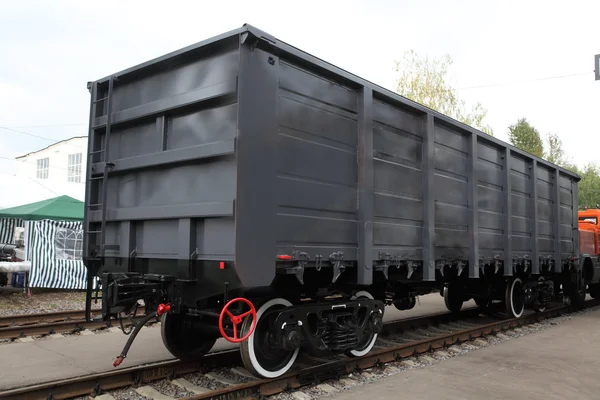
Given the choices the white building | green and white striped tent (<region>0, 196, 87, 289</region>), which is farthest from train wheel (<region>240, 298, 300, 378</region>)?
the white building

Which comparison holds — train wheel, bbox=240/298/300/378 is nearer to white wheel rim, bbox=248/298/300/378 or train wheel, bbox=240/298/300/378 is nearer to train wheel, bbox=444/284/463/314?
white wheel rim, bbox=248/298/300/378

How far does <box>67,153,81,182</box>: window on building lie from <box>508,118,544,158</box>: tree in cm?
4228

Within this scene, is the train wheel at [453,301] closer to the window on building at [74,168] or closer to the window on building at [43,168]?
the window on building at [74,168]

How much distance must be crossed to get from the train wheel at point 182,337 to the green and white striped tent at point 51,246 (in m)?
8.39

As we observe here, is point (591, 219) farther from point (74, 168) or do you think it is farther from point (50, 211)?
point (74, 168)

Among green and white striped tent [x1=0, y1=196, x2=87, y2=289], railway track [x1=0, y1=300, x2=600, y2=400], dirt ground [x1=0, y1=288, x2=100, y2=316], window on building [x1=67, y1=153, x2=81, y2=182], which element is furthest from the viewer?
window on building [x1=67, y1=153, x2=81, y2=182]

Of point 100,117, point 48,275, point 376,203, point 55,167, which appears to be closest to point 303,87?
point 376,203

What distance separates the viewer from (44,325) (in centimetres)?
809

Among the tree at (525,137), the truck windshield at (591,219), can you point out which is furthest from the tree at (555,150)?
the truck windshield at (591,219)

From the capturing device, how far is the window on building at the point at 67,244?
1369 cm

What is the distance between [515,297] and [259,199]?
7804 millimetres

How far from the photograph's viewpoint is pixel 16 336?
759cm

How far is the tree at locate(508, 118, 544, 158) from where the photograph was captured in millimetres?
49191

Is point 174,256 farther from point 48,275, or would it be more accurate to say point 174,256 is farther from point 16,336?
point 48,275
